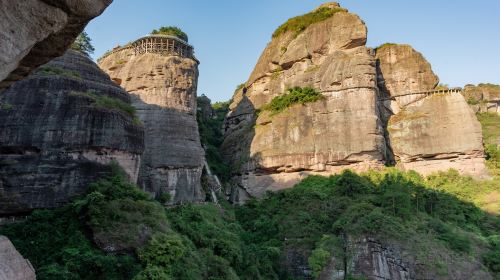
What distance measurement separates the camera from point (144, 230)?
13.9 meters

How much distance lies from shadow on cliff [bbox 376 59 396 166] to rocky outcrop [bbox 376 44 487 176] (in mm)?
79

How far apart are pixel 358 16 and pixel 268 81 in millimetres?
9788

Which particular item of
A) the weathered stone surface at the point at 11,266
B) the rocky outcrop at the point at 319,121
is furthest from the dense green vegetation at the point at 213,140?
the weathered stone surface at the point at 11,266

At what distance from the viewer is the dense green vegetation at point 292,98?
2958 cm

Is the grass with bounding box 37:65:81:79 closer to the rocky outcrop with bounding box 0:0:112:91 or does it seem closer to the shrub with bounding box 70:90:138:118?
the shrub with bounding box 70:90:138:118

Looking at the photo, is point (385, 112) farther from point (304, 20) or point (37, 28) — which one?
point (37, 28)

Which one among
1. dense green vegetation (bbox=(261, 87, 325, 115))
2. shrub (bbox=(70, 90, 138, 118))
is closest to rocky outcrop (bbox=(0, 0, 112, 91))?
shrub (bbox=(70, 90, 138, 118))

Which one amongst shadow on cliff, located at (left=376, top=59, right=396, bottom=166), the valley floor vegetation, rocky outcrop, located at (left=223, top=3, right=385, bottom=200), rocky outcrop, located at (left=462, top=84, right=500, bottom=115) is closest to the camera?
the valley floor vegetation

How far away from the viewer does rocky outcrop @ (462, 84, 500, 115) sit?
1661 inches

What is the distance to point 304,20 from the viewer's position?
3441 centimetres

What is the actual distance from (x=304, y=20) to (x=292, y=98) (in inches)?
350

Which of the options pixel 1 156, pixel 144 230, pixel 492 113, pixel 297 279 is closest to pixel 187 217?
pixel 144 230

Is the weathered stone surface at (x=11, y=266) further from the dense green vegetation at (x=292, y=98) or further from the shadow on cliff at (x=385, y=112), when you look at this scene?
the shadow on cliff at (x=385, y=112)

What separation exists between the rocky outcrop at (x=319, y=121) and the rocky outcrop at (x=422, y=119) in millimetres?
2609
